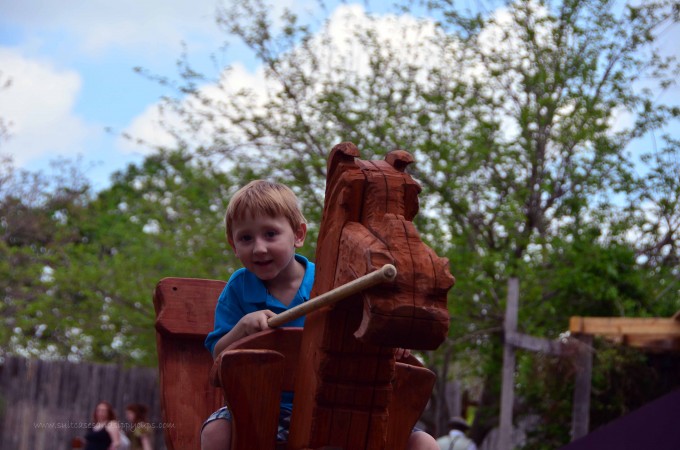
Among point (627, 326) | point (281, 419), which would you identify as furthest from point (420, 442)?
point (627, 326)

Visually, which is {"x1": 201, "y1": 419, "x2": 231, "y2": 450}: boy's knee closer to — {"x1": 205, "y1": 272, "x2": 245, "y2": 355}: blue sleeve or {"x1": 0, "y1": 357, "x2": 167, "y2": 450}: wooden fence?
{"x1": 205, "y1": 272, "x2": 245, "y2": 355}: blue sleeve

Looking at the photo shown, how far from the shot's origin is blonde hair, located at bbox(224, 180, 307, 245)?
2.80m

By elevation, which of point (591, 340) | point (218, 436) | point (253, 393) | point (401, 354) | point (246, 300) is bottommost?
point (218, 436)

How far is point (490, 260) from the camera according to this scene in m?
9.45

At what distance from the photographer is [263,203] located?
2.80 meters

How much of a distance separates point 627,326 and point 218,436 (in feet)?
20.8

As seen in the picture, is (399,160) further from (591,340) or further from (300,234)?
(591,340)

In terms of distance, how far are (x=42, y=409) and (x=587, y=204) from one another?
7611 mm

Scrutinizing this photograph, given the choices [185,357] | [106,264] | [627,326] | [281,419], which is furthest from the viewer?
[106,264]

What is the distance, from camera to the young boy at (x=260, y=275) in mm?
2748

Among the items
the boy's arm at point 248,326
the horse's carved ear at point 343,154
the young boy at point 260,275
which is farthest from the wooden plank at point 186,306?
the horse's carved ear at point 343,154

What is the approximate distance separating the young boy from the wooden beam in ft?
18.4

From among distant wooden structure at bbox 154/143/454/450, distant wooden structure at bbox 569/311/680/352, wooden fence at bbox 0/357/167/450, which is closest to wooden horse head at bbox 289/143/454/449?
distant wooden structure at bbox 154/143/454/450

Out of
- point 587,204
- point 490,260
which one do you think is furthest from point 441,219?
point 587,204
